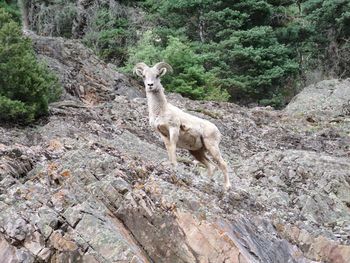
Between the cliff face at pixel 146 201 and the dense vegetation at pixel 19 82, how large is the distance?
0.50 metres

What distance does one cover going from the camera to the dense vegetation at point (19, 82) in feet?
50.6

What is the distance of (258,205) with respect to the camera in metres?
11.4

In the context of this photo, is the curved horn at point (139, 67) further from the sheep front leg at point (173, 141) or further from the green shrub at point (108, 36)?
the green shrub at point (108, 36)

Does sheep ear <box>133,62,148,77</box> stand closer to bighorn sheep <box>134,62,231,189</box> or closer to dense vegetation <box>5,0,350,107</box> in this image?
bighorn sheep <box>134,62,231,189</box>

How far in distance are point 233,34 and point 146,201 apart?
69.3 feet

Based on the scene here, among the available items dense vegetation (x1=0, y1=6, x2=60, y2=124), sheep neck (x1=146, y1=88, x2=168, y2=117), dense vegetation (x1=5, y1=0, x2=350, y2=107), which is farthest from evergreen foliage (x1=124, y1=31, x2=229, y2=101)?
sheep neck (x1=146, y1=88, x2=168, y2=117)

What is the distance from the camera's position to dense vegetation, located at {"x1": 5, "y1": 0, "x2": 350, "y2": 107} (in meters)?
28.9

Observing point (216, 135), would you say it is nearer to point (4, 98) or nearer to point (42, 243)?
point (42, 243)

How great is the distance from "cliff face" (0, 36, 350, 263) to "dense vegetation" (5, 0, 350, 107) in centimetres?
1126

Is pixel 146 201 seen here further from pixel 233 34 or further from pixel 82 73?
pixel 233 34

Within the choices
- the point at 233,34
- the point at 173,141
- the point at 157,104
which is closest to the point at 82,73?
the point at 233,34

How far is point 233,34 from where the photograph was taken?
2919 centimetres

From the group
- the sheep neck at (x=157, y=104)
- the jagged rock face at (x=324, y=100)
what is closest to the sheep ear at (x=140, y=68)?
the sheep neck at (x=157, y=104)

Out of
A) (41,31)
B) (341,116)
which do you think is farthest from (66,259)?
(41,31)
